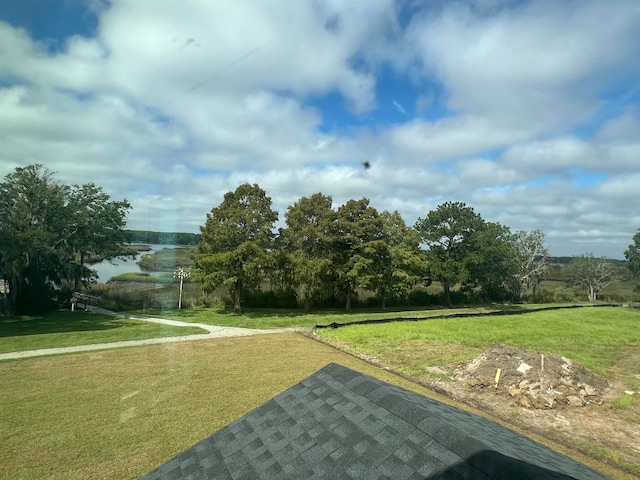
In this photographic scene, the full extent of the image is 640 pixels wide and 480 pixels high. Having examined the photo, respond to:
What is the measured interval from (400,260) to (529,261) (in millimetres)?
24512

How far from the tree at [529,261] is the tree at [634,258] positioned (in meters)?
11.6

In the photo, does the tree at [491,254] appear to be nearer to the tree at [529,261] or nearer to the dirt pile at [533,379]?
the tree at [529,261]

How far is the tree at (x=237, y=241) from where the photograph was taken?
24234 mm

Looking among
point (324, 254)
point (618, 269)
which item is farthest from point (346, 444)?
point (618, 269)

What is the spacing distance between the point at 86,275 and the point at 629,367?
3286 centimetres

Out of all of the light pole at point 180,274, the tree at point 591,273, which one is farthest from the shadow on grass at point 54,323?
the tree at point 591,273

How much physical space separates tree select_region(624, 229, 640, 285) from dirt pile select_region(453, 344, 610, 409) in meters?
49.8

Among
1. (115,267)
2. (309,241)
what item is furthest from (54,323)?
(309,241)

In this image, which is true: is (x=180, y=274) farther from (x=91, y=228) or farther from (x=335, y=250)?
(x=335, y=250)

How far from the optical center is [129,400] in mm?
9234

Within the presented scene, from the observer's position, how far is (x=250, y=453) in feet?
9.50

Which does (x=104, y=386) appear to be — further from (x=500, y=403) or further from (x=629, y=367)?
(x=629, y=367)

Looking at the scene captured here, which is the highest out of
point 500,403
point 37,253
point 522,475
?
point 37,253

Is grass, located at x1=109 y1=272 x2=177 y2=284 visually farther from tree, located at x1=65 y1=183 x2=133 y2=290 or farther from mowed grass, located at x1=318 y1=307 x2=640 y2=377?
mowed grass, located at x1=318 y1=307 x2=640 y2=377
